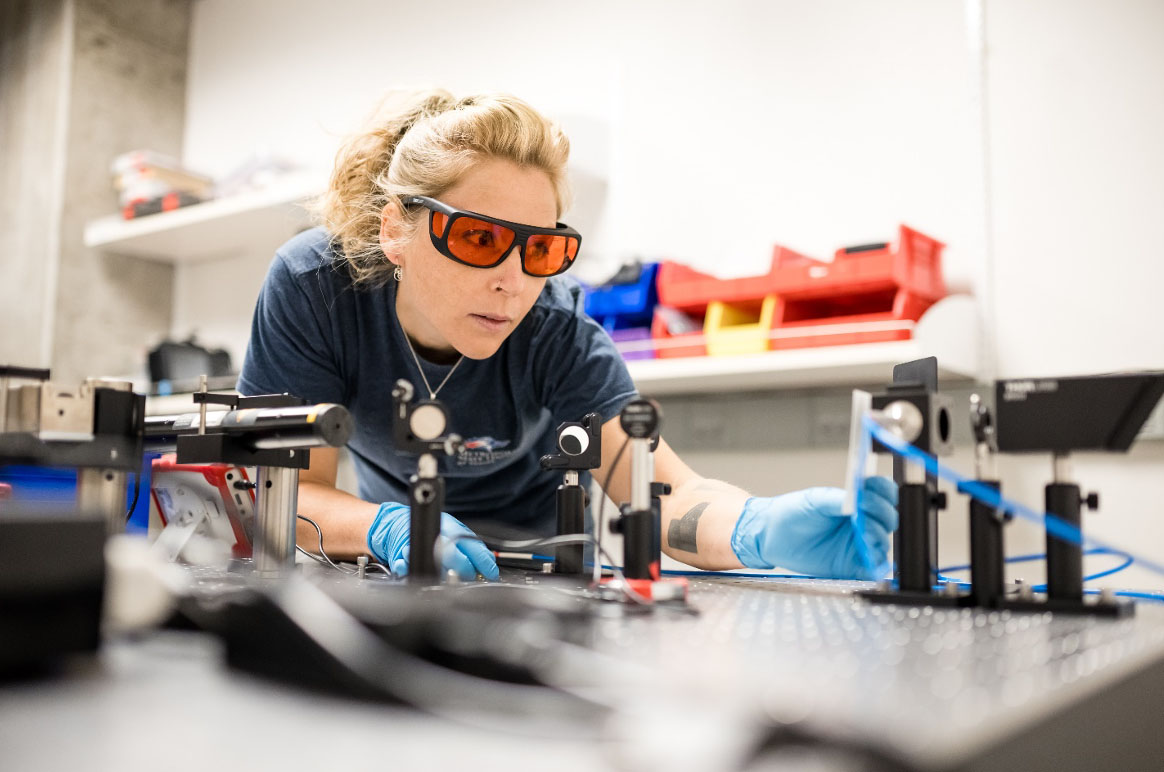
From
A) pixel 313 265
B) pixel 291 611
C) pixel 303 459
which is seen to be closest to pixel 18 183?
pixel 313 265

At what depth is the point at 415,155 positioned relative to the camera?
1416mm

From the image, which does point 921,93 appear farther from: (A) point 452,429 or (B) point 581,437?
(B) point 581,437

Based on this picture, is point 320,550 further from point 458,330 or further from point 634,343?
point 634,343

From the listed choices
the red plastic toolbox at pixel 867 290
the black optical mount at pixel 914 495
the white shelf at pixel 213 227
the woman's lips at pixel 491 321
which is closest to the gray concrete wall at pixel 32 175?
the white shelf at pixel 213 227

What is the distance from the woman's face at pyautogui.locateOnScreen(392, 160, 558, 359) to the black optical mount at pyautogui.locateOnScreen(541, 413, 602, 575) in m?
0.31

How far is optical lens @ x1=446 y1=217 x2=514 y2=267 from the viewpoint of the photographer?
124 cm

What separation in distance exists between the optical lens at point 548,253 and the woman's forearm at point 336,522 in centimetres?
42

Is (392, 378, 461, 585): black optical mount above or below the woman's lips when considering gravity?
below

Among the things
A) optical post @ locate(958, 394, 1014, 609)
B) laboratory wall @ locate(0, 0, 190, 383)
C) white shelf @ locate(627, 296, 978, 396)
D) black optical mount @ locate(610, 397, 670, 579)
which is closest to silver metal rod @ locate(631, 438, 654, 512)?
black optical mount @ locate(610, 397, 670, 579)

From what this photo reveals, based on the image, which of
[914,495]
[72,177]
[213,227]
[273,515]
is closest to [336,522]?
[273,515]

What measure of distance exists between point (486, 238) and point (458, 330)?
0.25 m

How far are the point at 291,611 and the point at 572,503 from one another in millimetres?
643

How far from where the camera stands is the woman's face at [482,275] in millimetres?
1354

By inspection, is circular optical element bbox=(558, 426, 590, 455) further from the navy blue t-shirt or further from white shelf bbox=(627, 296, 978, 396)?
white shelf bbox=(627, 296, 978, 396)
